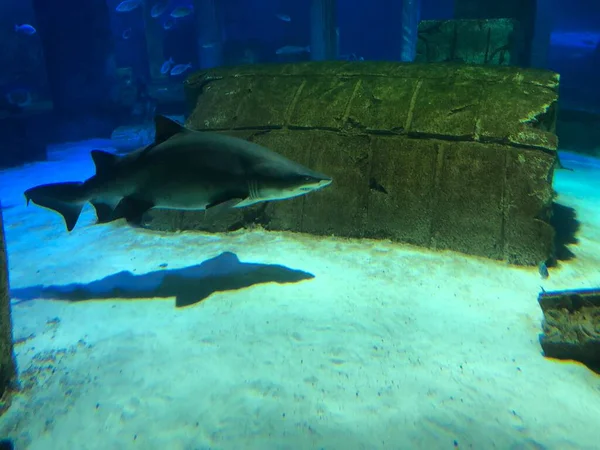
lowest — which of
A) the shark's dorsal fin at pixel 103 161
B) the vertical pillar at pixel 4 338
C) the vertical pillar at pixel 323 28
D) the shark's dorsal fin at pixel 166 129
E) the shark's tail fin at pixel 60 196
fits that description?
the vertical pillar at pixel 4 338

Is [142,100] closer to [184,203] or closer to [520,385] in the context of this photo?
[184,203]

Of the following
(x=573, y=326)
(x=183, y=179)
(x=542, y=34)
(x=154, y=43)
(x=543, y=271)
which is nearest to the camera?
(x=573, y=326)

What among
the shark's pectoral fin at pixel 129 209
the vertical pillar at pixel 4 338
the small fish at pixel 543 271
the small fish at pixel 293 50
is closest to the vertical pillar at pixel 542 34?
the small fish at pixel 293 50

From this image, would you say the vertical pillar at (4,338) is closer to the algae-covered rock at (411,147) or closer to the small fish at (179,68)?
the algae-covered rock at (411,147)

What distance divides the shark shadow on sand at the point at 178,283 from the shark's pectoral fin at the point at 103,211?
84 centimetres

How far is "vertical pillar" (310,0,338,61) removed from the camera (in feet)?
72.8

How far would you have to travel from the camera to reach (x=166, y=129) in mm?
3967

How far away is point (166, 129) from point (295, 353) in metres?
2.45

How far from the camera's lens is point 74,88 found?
1886cm

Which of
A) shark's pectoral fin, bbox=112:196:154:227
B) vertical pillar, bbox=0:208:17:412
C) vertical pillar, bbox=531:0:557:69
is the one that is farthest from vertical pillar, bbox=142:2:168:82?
vertical pillar, bbox=0:208:17:412

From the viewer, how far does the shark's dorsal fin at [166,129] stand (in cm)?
394

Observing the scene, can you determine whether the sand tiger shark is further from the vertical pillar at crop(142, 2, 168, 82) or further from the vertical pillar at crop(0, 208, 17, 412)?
the vertical pillar at crop(142, 2, 168, 82)

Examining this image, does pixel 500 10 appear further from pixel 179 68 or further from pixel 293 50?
pixel 179 68

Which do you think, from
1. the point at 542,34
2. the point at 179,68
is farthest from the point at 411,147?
the point at 179,68
